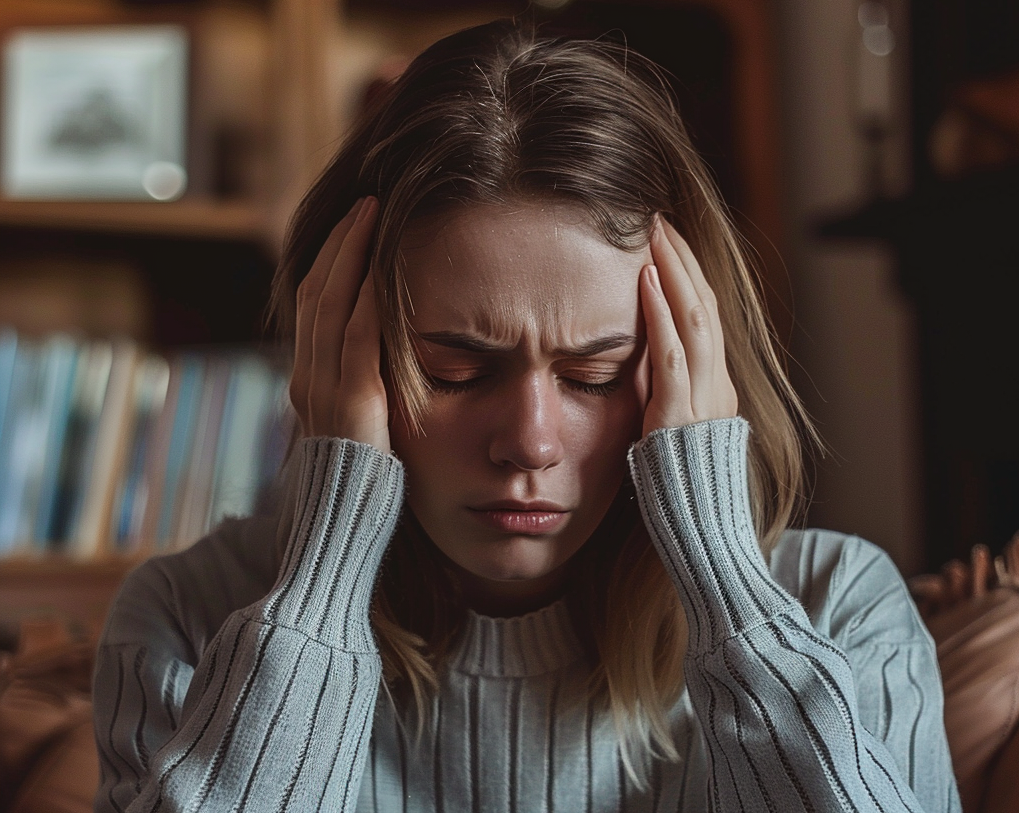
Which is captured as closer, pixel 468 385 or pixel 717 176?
pixel 468 385

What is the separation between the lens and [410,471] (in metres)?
0.86

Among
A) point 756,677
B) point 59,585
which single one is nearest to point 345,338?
point 756,677

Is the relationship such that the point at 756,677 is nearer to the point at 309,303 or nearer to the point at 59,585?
the point at 309,303

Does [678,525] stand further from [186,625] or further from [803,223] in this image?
[803,223]

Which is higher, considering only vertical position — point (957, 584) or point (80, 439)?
point (80, 439)

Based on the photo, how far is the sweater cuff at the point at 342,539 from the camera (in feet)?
2.67

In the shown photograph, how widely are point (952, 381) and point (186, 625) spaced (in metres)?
1.30

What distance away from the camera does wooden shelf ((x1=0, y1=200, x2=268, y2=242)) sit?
5.90 feet

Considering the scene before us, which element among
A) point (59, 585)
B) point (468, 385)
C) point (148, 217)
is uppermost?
point (148, 217)

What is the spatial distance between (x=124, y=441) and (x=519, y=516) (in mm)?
1219

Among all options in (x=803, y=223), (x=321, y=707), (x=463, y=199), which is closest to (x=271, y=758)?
(x=321, y=707)

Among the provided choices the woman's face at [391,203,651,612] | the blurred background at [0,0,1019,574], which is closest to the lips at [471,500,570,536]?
the woman's face at [391,203,651,612]

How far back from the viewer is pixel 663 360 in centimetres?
83

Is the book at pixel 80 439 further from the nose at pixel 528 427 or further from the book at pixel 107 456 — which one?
the nose at pixel 528 427
